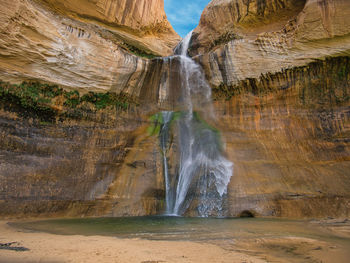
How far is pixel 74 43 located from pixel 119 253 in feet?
30.4

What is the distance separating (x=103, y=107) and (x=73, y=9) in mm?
4829

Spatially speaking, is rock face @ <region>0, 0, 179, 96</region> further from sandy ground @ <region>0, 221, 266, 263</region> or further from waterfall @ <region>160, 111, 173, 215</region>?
sandy ground @ <region>0, 221, 266, 263</region>

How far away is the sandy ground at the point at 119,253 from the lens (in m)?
3.18

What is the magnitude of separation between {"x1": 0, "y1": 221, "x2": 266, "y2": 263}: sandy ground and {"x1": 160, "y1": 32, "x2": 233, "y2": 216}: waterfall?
19.5ft

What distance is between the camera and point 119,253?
3506 millimetres

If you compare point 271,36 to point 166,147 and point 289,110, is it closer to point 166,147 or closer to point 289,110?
point 289,110

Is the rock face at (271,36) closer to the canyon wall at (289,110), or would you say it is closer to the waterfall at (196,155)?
the canyon wall at (289,110)

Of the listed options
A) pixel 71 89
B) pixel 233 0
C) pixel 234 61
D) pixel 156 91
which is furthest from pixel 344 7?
pixel 71 89

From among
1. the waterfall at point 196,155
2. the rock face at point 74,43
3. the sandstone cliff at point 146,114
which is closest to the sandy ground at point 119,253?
the sandstone cliff at point 146,114

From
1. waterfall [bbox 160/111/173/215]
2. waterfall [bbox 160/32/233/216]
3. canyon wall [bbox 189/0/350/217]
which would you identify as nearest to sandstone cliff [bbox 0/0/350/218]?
canyon wall [bbox 189/0/350/217]

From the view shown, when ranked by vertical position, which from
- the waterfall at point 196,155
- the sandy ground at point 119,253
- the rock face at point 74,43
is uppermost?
the rock face at point 74,43

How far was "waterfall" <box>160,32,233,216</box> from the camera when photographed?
33.4ft

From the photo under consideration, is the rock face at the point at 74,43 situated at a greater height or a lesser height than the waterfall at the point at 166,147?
greater

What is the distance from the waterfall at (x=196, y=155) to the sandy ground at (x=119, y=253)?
19.5 feet
